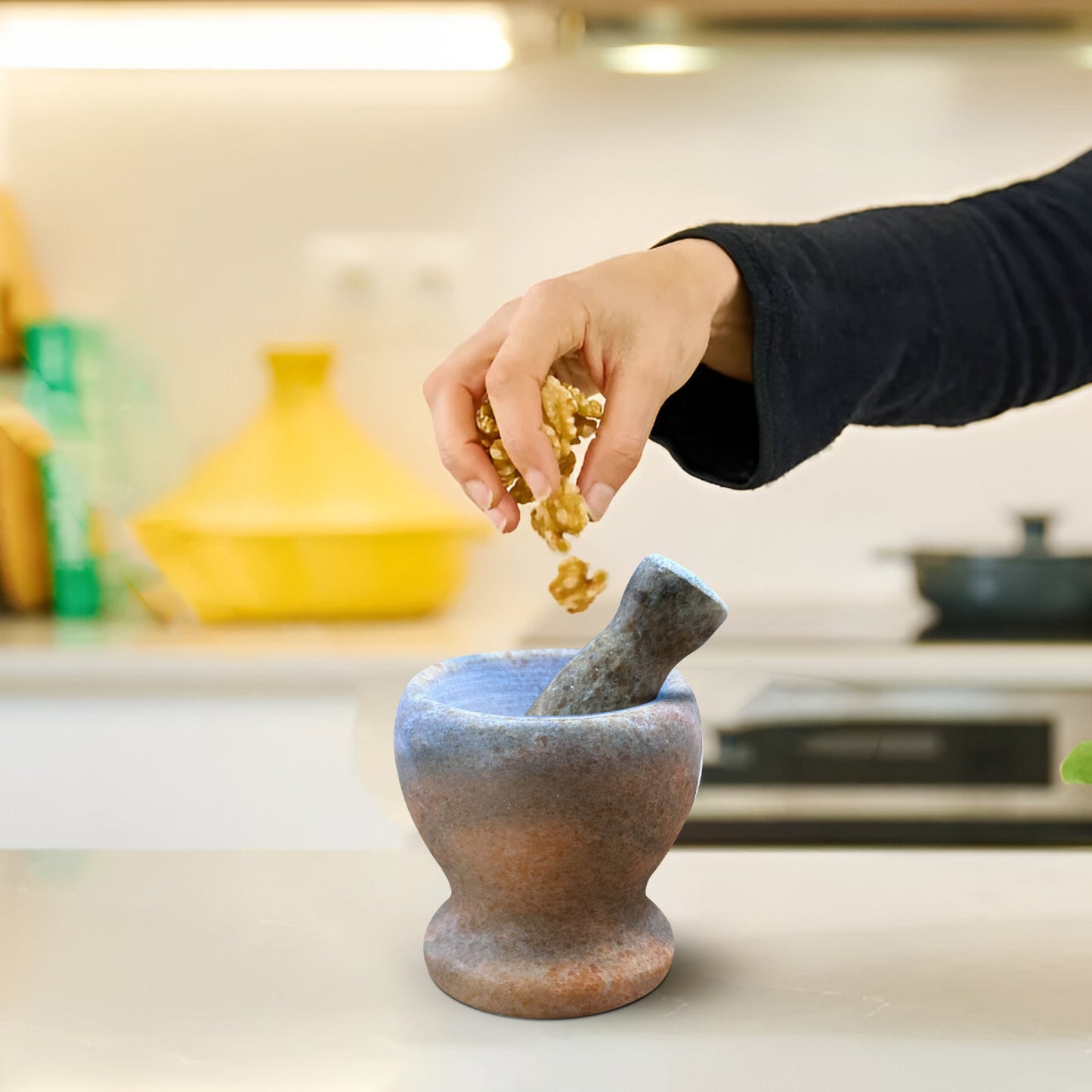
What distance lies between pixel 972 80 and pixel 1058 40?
17cm

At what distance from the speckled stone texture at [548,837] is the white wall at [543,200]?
5.37 ft

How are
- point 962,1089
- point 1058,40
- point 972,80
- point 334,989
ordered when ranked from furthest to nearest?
point 972,80 → point 1058,40 → point 334,989 → point 962,1089

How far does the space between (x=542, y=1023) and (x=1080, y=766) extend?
306 mm

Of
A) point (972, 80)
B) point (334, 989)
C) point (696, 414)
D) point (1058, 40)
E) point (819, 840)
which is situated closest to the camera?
point (334, 989)

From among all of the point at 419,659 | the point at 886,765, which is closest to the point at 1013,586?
the point at 886,765

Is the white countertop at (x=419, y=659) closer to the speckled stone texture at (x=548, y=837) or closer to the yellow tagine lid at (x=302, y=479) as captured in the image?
the yellow tagine lid at (x=302, y=479)

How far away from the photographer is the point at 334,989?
686 mm

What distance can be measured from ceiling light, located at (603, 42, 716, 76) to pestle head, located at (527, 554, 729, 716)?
161 centimetres

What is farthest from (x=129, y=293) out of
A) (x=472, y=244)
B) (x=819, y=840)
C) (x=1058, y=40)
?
(x=1058, y=40)

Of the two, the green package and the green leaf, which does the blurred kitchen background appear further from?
the green leaf

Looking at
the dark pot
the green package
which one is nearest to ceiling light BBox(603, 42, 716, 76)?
the dark pot

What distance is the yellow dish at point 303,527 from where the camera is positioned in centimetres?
199

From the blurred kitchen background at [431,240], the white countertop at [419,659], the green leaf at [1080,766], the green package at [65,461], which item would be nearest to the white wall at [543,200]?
the blurred kitchen background at [431,240]

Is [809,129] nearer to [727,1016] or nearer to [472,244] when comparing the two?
[472,244]
